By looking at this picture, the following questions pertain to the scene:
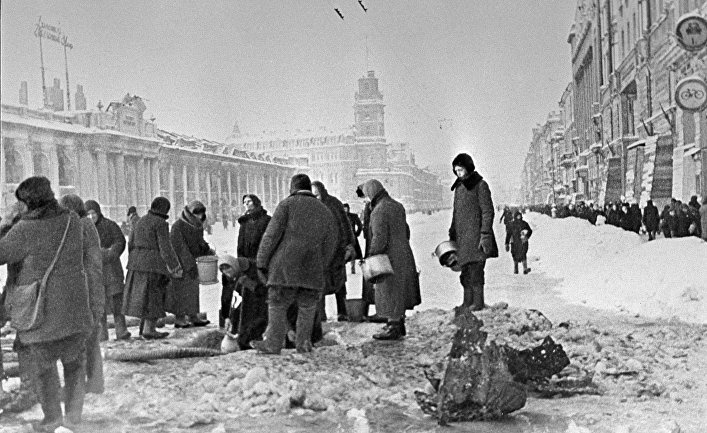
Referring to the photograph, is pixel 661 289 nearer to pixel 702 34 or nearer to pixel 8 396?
pixel 702 34

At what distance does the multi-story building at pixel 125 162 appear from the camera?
5137 millimetres

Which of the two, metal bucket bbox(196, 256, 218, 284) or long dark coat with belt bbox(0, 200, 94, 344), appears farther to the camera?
metal bucket bbox(196, 256, 218, 284)

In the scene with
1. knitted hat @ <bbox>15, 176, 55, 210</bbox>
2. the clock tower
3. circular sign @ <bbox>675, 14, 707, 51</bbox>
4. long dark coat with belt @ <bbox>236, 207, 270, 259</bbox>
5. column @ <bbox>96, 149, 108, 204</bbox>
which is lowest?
long dark coat with belt @ <bbox>236, 207, 270, 259</bbox>

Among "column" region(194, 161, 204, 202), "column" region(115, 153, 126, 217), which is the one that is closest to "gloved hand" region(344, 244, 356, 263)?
"column" region(194, 161, 204, 202)

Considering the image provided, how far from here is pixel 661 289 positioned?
786 cm

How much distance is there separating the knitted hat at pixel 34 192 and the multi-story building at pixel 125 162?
3.55 feet

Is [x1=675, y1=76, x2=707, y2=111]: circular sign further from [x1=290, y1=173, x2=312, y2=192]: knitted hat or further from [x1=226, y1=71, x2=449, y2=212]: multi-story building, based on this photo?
[x1=290, y1=173, x2=312, y2=192]: knitted hat

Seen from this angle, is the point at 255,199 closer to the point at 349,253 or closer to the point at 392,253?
the point at 349,253

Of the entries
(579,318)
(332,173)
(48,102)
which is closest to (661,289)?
(579,318)

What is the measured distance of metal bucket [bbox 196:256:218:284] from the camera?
22.4 feet

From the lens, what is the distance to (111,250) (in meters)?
6.54

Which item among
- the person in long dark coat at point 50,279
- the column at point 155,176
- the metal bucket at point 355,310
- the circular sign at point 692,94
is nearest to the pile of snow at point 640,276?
the circular sign at point 692,94

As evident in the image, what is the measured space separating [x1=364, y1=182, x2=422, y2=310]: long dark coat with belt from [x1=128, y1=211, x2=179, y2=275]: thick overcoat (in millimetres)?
1831

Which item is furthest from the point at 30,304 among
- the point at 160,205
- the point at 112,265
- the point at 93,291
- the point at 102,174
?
the point at 112,265
